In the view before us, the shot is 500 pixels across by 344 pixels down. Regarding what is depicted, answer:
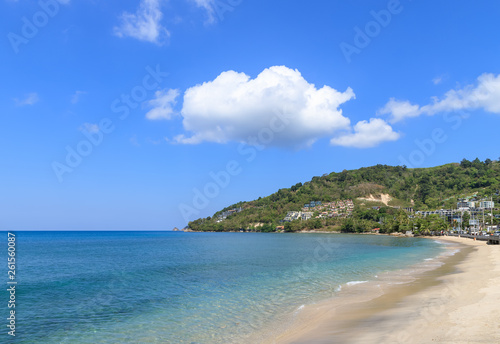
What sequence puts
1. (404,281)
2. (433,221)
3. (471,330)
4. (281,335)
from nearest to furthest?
(471,330)
(281,335)
(404,281)
(433,221)

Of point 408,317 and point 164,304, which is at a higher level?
point 408,317

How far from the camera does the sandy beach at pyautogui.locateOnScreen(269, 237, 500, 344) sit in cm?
1173

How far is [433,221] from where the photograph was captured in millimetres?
147625

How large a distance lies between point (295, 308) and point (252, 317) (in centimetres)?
306

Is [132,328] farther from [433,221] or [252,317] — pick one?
[433,221]

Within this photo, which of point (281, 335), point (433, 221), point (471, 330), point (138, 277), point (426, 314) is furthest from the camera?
point (433, 221)

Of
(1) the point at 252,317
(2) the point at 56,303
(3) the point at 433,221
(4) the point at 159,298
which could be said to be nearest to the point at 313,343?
(1) the point at 252,317

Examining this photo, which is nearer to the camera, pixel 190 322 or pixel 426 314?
pixel 426 314

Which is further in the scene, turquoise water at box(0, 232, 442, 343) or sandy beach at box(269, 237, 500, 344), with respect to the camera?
turquoise water at box(0, 232, 442, 343)

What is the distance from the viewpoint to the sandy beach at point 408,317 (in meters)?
11.7

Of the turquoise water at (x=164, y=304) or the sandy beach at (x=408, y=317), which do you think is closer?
the sandy beach at (x=408, y=317)

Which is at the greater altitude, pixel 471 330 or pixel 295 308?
pixel 471 330

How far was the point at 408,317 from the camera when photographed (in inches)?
585

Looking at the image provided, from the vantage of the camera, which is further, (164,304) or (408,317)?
(164,304)
